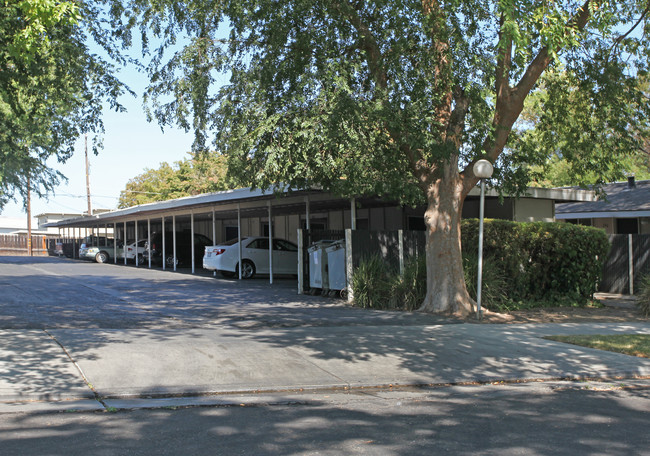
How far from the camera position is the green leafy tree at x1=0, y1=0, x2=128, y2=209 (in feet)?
30.2

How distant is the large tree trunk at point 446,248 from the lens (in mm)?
12680

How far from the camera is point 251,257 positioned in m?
21.9

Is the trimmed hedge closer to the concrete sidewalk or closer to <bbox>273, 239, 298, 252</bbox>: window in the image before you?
the concrete sidewalk

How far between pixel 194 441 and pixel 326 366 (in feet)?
10.6

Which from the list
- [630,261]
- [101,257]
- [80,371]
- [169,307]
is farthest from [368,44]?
[101,257]

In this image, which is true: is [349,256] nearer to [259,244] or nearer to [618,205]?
[259,244]

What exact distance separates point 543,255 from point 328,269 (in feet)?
17.6

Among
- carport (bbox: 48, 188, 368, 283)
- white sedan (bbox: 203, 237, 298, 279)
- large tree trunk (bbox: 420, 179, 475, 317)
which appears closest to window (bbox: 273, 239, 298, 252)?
white sedan (bbox: 203, 237, 298, 279)

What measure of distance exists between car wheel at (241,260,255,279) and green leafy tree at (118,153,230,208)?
2282 centimetres

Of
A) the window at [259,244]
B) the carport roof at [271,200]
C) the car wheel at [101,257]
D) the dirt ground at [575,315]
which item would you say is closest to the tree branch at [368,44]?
the carport roof at [271,200]

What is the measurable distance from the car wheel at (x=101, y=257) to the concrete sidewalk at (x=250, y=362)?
26003 millimetres

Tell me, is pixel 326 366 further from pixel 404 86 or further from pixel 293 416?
pixel 404 86

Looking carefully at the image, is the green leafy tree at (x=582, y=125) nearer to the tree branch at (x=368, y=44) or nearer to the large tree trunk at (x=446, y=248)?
the large tree trunk at (x=446, y=248)

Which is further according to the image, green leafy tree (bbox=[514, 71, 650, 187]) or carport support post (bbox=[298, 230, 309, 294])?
carport support post (bbox=[298, 230, 309, 294])
